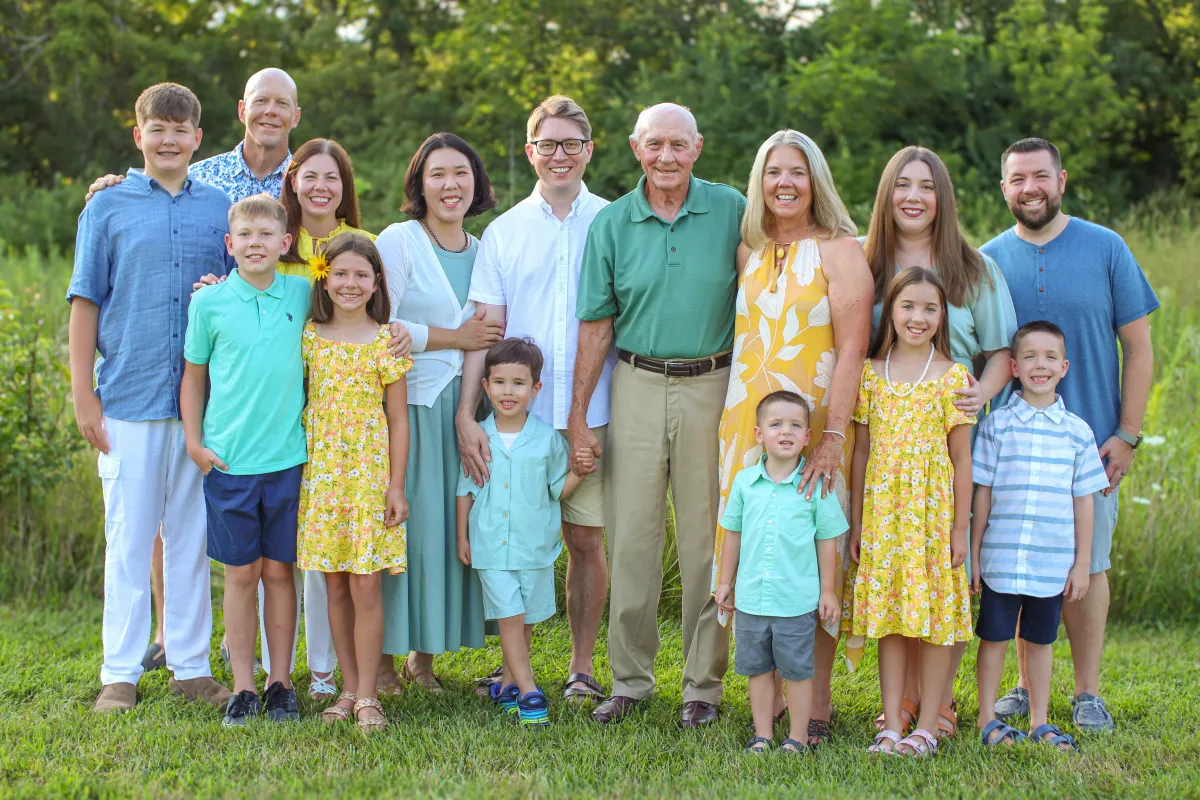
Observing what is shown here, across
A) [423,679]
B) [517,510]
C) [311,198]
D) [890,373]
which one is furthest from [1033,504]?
[311,198]

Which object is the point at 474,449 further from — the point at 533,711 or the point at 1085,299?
the point at 1085,299

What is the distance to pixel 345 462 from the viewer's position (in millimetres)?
4250

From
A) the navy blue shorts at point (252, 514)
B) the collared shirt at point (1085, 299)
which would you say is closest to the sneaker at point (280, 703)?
the navy blue shorts at point (252, 514)

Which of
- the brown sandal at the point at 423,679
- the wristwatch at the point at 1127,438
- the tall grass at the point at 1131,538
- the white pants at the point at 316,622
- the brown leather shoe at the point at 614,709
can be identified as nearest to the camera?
the wristwatch at the point at 1127,438

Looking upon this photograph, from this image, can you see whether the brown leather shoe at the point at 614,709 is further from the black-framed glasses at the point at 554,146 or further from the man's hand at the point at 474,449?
the black-framed glasses at the point at 554,146

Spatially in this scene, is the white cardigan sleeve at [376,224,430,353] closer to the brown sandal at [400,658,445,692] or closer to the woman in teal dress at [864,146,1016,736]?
the brown sandal at [400,658,445,692]

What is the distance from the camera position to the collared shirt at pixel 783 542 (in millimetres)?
4039

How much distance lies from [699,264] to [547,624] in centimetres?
245

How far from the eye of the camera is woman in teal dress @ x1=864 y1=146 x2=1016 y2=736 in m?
4.16

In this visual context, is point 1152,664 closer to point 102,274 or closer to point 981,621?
point 981,621

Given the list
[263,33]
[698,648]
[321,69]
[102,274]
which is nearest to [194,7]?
[263,33]

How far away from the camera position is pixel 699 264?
438 centimetres

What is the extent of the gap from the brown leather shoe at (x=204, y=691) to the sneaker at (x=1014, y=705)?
126 inches

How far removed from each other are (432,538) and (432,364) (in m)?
0.70
